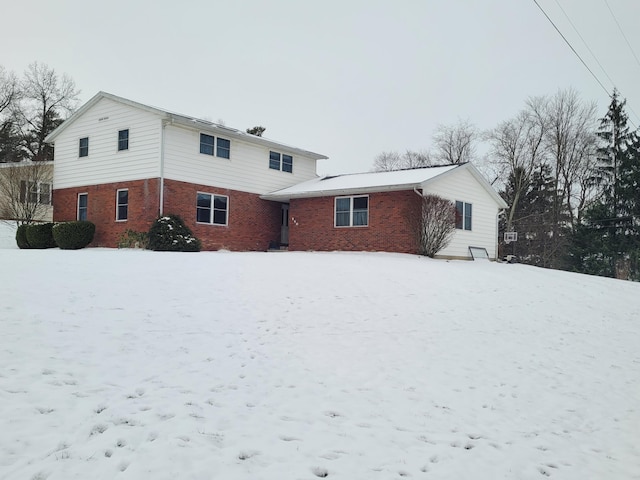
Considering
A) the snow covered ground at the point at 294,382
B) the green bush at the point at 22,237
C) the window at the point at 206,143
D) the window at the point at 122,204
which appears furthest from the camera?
the window at the point at 206,143

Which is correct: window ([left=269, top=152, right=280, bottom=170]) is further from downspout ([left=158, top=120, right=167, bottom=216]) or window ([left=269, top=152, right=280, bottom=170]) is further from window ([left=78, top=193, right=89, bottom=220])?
window ([left=78, top=193, right=89, bottom=220])

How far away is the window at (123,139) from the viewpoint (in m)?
19.2

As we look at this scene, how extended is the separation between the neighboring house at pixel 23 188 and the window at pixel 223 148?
9.74 m

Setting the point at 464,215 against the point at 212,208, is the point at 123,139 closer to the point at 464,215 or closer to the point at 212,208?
the point at 212,208

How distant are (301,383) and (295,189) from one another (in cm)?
1704

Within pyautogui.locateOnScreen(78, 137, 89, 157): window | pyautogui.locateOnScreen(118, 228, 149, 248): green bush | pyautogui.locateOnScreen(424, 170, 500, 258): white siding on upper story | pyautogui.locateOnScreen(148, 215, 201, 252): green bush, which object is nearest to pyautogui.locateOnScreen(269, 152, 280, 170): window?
pyautogui.locateOnScreen(148, 215, 201, 252): green bush

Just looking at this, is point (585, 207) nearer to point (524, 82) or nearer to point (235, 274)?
point (524, 82)

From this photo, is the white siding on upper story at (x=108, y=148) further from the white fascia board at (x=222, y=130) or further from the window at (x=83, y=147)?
the white fascia board at (x=222, y=130)

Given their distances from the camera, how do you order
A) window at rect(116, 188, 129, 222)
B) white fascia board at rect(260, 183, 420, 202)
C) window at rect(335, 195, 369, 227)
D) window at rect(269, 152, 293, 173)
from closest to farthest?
white fascia board at rect(260, 183, 420, 202), window at rect(116, 188, 129, 222), window at rect(335, 195, 369, 227), window at rect(269, 152, 293, 173)

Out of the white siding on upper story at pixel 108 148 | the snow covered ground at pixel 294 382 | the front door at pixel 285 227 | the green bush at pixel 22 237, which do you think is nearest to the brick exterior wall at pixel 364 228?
the front door at pixel 285 227

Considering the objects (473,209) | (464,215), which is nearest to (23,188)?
(464,215)

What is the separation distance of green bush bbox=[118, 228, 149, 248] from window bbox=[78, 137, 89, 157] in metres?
4.91

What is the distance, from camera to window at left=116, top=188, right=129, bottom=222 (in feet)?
62.1

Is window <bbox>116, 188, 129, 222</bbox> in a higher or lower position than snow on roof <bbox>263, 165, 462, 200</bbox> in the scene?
lower
